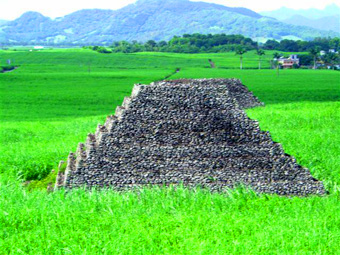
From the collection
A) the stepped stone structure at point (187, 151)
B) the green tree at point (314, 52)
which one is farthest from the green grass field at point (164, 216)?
the green tree at point (314, 52)

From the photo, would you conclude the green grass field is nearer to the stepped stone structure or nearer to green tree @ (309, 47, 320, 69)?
the stepped stone structure

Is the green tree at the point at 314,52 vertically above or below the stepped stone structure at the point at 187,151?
above

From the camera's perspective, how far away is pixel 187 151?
22453mm

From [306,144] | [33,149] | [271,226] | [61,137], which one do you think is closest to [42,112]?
[61,137]

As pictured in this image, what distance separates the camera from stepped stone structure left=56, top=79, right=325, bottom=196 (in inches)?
874

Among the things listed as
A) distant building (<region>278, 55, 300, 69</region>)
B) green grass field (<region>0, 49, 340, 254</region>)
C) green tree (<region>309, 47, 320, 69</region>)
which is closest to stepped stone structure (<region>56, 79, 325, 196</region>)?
green grass field (<region>0, 49, 340, 254</region>)

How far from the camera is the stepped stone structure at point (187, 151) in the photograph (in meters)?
22.2

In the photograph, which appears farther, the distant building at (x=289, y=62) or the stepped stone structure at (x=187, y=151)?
the distant building at (x=289, y=62)

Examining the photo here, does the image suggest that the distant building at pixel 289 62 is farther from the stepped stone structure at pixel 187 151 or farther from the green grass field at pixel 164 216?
the stepped stone structure at pixel 187 151

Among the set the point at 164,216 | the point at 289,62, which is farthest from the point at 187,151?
the point at 289,62

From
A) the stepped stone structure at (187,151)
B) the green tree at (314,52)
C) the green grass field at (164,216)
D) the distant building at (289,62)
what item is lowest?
the green grass field at (164,216)

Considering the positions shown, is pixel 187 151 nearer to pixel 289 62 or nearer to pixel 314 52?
pixel 314 52

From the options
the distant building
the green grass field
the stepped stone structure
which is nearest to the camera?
the green grass field

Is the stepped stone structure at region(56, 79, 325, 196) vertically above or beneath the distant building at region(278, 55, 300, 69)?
beneath
